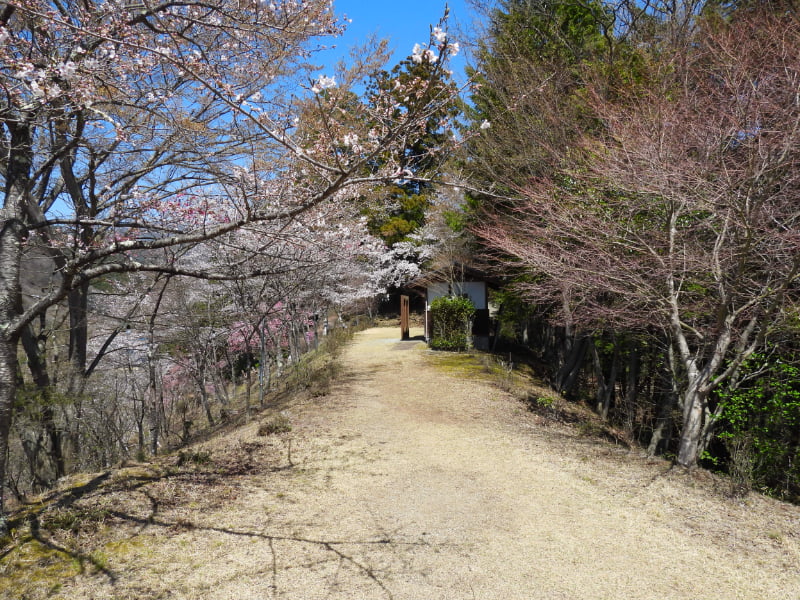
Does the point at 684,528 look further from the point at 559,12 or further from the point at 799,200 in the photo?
the point at 559,12

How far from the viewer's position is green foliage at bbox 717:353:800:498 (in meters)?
6.74

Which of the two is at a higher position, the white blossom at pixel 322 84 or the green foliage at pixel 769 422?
the white blossom at pixel 322 84

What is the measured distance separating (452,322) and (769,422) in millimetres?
9284

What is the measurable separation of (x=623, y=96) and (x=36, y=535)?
10.4 meters

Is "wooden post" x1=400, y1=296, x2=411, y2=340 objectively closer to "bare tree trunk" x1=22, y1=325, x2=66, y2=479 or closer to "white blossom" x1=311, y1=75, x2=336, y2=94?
"bare tree trunk" x1=22, y1=325, x2=66, y2=479

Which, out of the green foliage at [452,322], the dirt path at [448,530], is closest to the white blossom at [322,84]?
the dirt path at [448,530]

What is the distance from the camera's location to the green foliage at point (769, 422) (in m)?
6.74

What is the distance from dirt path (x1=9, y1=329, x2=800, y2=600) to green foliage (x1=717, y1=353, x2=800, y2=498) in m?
1.75

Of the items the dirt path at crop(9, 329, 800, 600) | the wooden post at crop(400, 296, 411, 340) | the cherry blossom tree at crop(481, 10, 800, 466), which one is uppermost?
the cherry blossom tree at crop(481, 10, 800, 466)

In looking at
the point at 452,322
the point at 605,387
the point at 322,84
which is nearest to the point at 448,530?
the point at 322,84

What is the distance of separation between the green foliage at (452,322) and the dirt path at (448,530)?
323 inches

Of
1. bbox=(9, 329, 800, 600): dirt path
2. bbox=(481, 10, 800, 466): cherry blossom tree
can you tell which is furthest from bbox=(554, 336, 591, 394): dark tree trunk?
bbox=(9, 329, 800, 600): dirt path

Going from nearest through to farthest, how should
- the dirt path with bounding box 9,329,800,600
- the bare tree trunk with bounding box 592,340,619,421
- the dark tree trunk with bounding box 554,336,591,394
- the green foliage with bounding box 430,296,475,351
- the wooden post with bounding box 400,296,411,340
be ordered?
the dirt path with bounding box 9,329,800,600, the bare tree trunk with bounding box 592,340,619,421, the dark tree trunk with bounding box 554,336,591,394, the green foliage with bounding box 430,296,475,351, the wooden post with bounding box 400,296,411,340

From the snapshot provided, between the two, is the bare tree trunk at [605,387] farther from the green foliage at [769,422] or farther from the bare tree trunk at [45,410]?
the bare tree trunk at [45,410]
